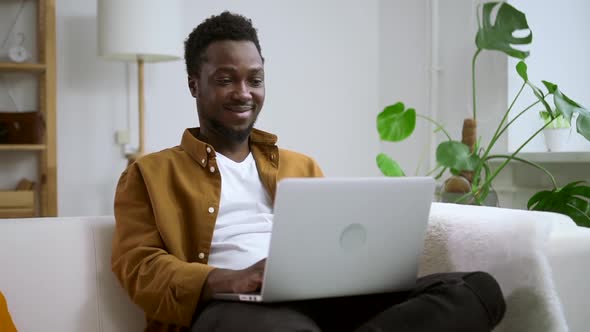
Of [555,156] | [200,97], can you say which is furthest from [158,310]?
[555,156]

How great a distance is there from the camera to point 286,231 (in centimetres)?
124

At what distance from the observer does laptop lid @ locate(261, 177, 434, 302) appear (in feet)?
4.06

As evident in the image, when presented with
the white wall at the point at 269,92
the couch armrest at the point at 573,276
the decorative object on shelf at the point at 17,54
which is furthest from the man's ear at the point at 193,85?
the white wall at the point at 269,92

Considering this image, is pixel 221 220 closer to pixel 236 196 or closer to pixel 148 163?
pixel 236 196

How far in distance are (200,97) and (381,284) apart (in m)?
0.65

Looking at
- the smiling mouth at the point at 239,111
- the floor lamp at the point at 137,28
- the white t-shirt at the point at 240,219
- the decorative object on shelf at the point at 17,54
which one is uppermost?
the floor lamp at the point at 137,28

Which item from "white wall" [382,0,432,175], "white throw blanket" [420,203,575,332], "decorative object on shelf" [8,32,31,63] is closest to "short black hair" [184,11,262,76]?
"white throw blanket" [420,203,575,332]

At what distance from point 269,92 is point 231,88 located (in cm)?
244

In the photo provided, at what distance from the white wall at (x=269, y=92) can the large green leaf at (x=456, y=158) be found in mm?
1460

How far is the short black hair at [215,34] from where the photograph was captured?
1.79 metres

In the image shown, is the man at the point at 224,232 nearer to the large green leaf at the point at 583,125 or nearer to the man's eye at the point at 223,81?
the man's eye at the point at 223,81

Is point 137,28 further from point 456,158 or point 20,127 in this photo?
point 456,158

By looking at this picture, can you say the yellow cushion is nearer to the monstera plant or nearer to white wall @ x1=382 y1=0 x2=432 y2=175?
the monstera plant

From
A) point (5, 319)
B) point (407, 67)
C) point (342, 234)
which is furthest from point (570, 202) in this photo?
point (407, 67)
